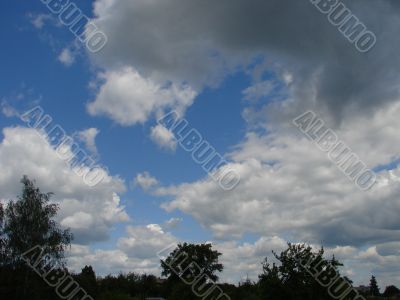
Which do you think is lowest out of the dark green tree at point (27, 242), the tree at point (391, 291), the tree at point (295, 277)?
the dark green tree at point (27, 242)

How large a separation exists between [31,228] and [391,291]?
156m

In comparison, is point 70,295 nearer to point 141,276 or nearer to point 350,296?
point 350,296

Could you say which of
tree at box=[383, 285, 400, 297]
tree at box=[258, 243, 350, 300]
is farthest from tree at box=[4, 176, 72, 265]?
A: tree at box=[383, 285, 400, 297]

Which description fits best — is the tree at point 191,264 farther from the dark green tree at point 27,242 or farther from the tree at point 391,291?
the tree at point 391,291

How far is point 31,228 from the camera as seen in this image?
51.9 metres

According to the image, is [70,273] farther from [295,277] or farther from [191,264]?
[191,264]

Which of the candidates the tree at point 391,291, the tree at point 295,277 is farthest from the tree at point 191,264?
the tree at point 391,291

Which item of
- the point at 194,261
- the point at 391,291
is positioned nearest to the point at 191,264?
the point at 194,261

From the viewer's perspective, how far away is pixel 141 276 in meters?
120

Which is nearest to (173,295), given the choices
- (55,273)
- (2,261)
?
(55,273)

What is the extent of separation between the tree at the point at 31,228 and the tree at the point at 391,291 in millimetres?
149297

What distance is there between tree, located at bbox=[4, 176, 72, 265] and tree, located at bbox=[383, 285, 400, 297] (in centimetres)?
14930

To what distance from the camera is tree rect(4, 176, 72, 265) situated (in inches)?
2016

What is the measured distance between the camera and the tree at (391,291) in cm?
17523
